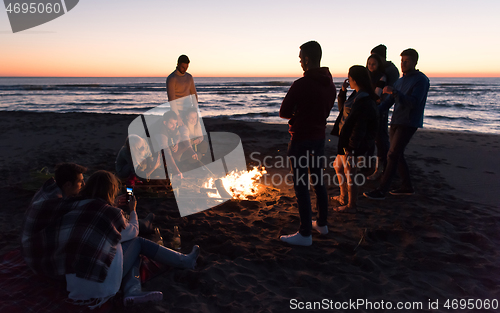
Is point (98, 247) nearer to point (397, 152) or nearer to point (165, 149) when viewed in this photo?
point (165, 149)

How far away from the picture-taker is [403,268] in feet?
9.29

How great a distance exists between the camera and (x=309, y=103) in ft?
9.40

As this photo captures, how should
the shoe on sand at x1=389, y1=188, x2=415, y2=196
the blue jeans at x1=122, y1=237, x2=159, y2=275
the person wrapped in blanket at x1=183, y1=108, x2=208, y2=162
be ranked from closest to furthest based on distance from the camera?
the blue jeans at x1=122, y1=237, x2=159, y2=275, the shoe on sand at x1=389, y1=188, x2=415, y2=196, the person wrapped in blanket at x1=183, y1=108, x2=208, y2=162

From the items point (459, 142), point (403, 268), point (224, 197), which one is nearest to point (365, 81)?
point (403, 268)

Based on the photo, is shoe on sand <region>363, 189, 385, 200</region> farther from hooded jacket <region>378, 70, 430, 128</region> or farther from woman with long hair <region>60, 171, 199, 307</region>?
woman with long hair <region>60, 171, 199, 307</region>

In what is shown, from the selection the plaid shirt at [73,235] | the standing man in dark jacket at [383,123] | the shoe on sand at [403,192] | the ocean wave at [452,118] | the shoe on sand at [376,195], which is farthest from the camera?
the ocean wave at [452,118]

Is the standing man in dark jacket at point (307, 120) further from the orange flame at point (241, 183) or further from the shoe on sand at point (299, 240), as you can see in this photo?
the orange flame at point (241, 183)

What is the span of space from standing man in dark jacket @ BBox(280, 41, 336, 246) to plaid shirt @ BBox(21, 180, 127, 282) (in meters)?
1.79

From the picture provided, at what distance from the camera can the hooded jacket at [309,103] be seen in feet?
9.29

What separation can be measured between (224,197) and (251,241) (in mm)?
1349

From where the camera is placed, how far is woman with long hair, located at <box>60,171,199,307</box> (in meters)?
2.03

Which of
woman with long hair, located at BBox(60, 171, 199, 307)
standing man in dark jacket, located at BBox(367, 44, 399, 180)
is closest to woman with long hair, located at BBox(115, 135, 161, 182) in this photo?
woman with long hair, located at BBox(60, 171, 199, 307)

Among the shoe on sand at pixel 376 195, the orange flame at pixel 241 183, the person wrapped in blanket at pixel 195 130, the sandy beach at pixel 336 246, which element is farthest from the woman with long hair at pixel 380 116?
the person wrapped in blanket at pixel 195 130

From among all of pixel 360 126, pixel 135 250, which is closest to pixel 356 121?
pixel 360 126
